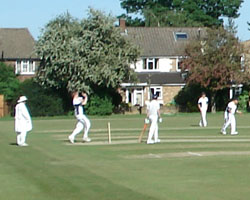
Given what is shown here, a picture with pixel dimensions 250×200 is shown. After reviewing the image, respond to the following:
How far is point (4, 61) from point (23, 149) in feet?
161

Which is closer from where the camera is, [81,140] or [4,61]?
[81,140]

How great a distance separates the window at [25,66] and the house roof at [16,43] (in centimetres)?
65

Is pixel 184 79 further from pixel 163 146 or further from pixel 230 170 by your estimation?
pixel 230 170

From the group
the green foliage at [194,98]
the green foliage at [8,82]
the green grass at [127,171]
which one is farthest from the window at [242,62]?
the green grass at [127,171]

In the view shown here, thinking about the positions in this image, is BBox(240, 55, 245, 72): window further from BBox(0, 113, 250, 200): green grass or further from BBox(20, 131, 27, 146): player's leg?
BBox(20, 131, 27, 146): player's leg

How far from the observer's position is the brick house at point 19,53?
73.0m

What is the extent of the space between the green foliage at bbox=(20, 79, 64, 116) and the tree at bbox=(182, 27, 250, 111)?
37.5ft

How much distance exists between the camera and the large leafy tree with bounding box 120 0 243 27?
94.3 metres

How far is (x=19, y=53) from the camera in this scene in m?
73.9

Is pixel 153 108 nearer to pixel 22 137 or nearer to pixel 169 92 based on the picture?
pixel 22 137

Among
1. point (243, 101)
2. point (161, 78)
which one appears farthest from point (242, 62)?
point (161, 78)

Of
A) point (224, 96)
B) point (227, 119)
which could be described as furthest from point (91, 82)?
point (227, 119)

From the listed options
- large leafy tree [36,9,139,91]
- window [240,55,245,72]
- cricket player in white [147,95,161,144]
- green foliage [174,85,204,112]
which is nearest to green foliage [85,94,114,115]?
large leafy tree [36,9,139,91]

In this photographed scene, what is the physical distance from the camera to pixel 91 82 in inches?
2295
